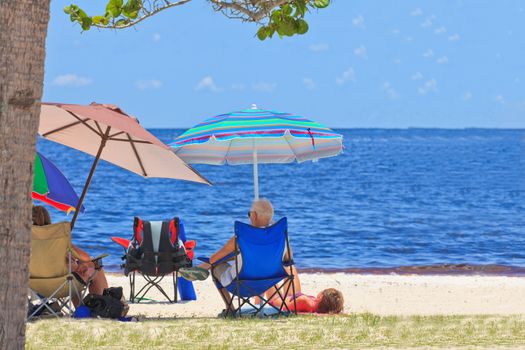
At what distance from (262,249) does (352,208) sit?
83.2ft

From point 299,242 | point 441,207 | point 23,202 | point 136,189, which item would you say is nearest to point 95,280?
point 23,202

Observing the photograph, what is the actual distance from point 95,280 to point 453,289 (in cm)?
418

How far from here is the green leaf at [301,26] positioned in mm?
5132

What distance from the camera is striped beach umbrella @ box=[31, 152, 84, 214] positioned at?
7836mm

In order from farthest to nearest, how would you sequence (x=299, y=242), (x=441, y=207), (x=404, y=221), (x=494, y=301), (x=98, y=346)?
(x=441, y=207) < (x=404, y=221) < (x=299, y=242) < (x=494, y=301) < (x=98, y=346)

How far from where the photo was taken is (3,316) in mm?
3867

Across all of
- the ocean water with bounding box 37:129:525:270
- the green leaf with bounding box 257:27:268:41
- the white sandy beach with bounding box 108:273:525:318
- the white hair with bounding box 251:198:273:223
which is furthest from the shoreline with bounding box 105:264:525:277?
the green leaf with bounding box 257:27:268:41

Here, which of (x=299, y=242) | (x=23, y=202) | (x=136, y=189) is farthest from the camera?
(x=136, y=189)

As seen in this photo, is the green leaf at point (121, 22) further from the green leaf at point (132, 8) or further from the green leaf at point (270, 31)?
the green leaf at point (270, 31)

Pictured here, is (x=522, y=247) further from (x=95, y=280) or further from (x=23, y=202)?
(x=23, y=202)

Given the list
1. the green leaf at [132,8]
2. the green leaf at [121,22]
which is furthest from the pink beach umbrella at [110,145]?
the green leaf at [132,8]

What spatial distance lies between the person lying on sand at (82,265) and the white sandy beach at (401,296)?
0.52 meters

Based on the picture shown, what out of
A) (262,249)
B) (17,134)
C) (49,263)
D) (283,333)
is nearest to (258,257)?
(262,249)

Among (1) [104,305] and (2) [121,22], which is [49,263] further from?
(2) [121,22]
